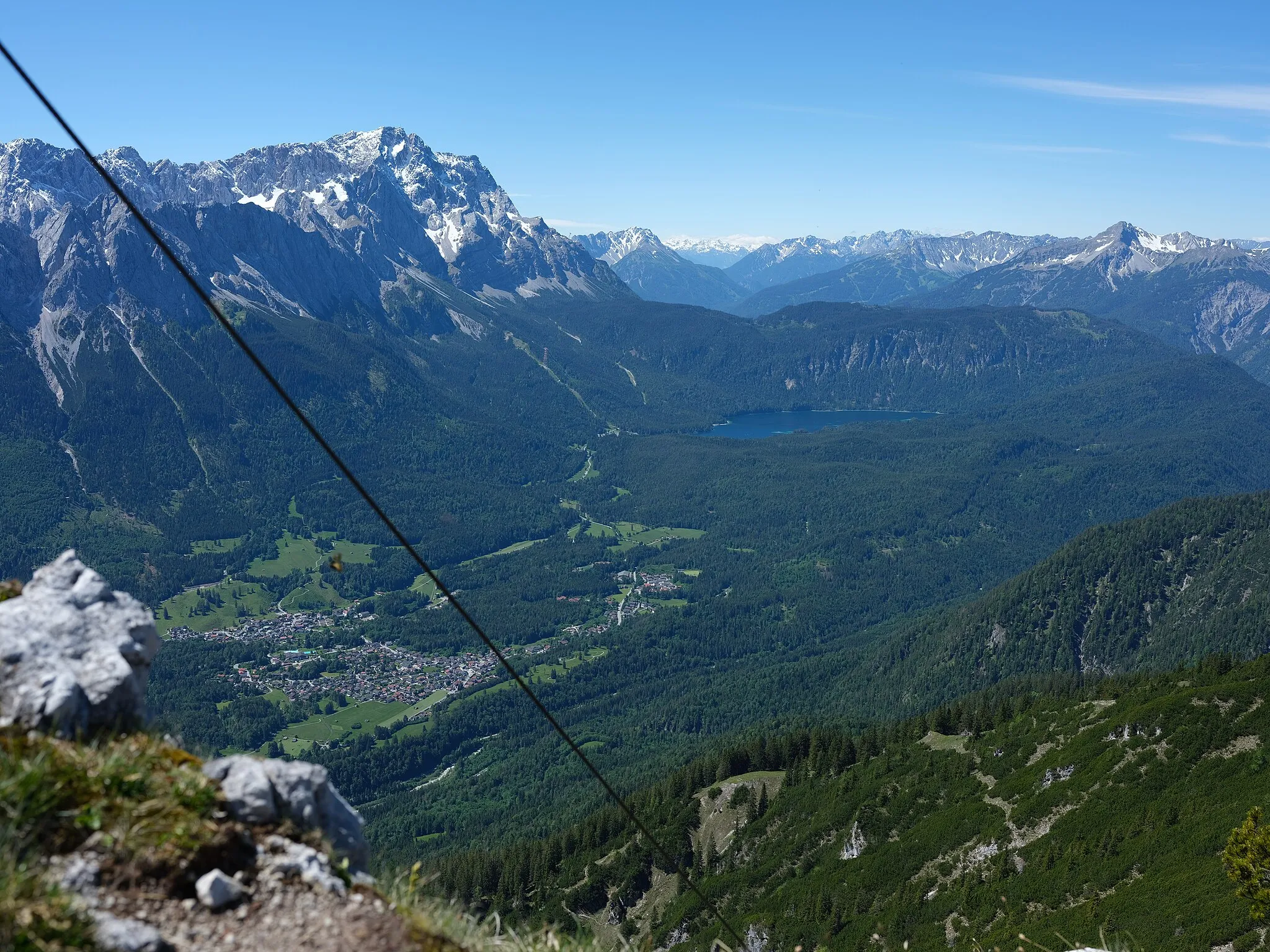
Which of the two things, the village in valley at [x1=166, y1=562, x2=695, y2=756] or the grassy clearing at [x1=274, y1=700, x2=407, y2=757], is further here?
the village in valley at [x1=166, y1=562, x2=695, y2=756]

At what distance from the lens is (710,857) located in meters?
73.2

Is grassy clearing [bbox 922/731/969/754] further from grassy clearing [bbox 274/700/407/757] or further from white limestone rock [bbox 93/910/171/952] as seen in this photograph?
grassy clearing [bbox 274/700/407/757]

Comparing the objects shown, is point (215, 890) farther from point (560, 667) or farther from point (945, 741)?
point (560, 667)

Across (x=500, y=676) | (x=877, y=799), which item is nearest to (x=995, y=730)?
(x=877, y=799)

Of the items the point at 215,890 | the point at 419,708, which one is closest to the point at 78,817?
the point at 215,890

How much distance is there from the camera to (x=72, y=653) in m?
8.95

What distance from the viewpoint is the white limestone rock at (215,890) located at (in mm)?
7219

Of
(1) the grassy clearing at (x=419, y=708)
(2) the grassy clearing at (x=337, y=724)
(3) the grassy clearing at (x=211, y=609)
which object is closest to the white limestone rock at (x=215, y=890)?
(2) the grassy clearing at (x=337, y=724)

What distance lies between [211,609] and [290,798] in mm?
202172

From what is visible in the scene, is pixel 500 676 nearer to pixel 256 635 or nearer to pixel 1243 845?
pixel 256 635

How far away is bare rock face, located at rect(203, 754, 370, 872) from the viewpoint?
8.20 metres

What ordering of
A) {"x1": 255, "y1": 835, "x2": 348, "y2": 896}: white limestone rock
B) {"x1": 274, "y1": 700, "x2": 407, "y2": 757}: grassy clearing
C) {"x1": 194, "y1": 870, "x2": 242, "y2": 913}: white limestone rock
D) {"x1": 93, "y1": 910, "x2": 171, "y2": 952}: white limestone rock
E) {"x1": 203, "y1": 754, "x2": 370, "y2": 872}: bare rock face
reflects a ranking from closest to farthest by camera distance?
1. {"x1": 93, "y1": 910, "x2": 171, "y2": 952}: white limestone rock
2. {"x1": 194, "y1": 870, "x2": 242, "y2": 913}: white limestone rock
3. {"x1": 255, "y1": 835, "x2": 348, "y2": 896}: white limestone rock
4. {"x1": 203, "y1": 754, "x2": 370, "y2": 872}: bare rock face
5. {"x1": 274, "y1": 700, "x2": 407, "y2": 757}: grassy clearing

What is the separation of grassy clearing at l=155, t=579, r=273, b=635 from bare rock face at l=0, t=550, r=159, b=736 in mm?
187197

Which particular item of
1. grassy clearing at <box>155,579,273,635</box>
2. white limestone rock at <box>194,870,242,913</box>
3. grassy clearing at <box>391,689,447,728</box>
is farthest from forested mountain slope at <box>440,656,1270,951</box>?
grassy clearing at <box>155,579,273,635</box>
